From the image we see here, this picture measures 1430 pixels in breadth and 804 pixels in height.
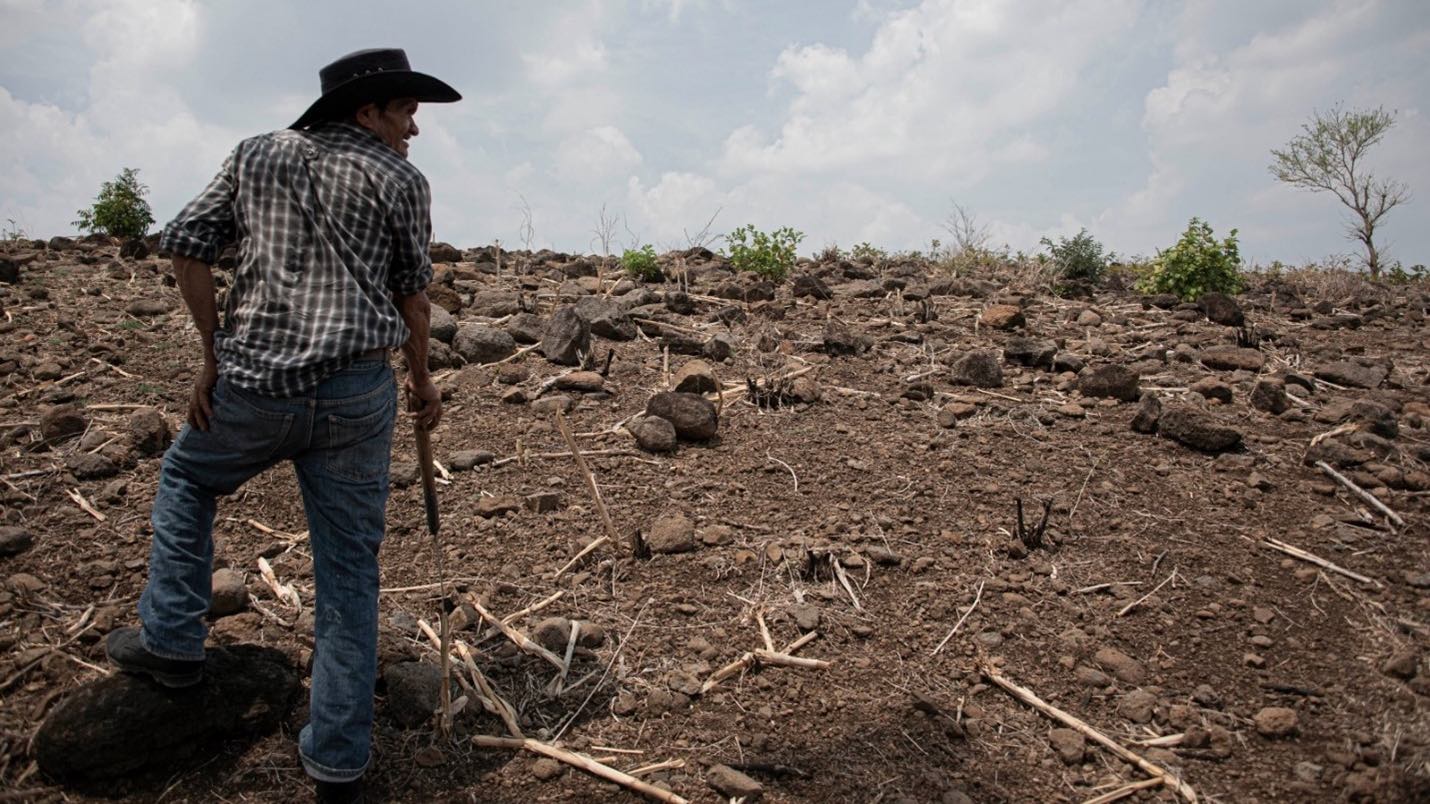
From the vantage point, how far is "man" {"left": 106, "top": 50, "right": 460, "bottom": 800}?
2.31m

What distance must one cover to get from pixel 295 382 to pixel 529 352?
130 inches

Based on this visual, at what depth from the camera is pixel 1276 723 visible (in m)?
2.86

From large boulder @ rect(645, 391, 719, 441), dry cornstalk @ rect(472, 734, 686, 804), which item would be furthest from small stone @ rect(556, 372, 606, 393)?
dry cornstalk @ rect(472, 734, 686, 804)

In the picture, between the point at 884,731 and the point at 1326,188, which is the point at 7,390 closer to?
the point at 884,731

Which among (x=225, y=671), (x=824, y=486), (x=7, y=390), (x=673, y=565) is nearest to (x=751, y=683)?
(x=673, y=565)

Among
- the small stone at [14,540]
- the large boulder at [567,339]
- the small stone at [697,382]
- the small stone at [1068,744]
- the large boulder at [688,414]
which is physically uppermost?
the large boulder at [567,339]

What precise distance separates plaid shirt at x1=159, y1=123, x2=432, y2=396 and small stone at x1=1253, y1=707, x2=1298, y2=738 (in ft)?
8.90

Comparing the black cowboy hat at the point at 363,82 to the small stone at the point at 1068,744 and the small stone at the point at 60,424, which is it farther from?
the small stone at the point at 60,424

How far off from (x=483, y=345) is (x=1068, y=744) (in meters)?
3.82

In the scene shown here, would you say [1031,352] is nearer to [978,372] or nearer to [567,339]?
[978,372]

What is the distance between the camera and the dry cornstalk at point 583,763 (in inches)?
102

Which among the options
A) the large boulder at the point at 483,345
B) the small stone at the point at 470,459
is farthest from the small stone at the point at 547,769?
the large boulder at the point at 483,345

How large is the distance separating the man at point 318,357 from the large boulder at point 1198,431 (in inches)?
143

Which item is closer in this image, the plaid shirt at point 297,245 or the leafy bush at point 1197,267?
the plaid shirt at point 297,245
